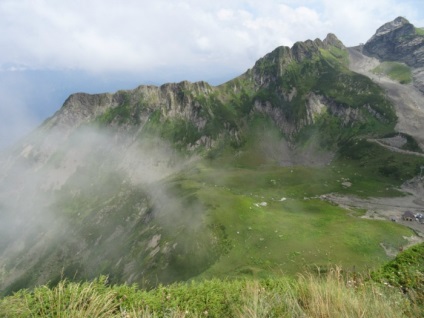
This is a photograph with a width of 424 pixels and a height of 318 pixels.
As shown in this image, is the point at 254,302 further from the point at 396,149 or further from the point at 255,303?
the point at 396,149

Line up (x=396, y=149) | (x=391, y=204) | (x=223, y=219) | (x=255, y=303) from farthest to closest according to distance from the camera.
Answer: (x=396, y=149) → (x=391, y=204) → (x=223, y=219) → (x=255, y=303)

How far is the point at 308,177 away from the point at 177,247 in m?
89.3

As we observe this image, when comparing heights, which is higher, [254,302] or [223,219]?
[254,302]

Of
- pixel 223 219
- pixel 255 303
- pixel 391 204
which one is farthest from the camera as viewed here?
pixel 391 204

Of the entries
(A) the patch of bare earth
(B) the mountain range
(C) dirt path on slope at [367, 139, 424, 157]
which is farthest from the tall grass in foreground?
(C) dirt path on slope at [367, 139, 424, 157]

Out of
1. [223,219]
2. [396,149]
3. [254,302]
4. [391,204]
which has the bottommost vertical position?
[391,204]

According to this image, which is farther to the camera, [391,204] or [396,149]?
[396,149]

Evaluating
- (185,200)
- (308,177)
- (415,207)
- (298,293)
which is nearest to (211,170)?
(308,177)

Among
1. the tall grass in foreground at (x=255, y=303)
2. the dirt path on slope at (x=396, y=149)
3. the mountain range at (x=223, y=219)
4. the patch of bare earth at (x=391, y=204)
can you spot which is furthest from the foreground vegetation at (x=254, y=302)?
the dirt path on slope at (x=396, y=149)

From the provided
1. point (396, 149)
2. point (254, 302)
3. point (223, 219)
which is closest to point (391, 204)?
point (396, 149)

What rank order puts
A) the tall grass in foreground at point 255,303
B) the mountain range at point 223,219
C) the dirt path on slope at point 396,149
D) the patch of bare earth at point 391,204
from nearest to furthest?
the tall grass in foreground at point 255,303, the mountain range at point 223,219, the patch of bare earth at point 391,204, the dirt path on slope at point 396,149

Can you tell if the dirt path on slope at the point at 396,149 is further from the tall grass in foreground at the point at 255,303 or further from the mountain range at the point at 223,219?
the tall grass in foreground at the point at 255,303

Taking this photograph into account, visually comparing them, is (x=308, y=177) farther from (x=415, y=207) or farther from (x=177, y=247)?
(x=177, y=247)

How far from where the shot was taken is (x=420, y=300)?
1032 centimetres
